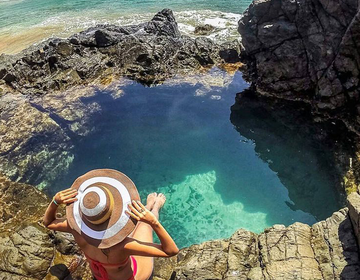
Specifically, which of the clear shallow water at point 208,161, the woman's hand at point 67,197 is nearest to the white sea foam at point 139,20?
the clear shallow water at point 208,161

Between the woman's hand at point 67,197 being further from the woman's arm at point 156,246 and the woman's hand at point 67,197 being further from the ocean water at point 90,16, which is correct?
the ocean water at point 90,16

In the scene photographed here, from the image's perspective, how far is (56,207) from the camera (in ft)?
18.0

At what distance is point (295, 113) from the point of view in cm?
1490

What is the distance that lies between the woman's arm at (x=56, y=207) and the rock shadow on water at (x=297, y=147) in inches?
307

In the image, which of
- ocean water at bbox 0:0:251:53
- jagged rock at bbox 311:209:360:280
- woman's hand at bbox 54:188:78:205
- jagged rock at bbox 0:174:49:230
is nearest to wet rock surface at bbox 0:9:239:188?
jagged rock at bbox 0:174:49:230

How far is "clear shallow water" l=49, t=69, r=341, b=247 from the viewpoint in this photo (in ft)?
34.2

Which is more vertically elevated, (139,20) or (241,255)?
(241,255)

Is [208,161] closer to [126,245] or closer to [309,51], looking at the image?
[309,51]

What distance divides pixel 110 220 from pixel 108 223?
6 cm

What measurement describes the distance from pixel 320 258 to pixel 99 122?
11.0 meters

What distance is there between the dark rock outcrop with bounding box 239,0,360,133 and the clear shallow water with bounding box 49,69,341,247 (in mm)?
1950

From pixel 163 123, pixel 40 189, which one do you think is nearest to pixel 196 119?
pixel 163 123

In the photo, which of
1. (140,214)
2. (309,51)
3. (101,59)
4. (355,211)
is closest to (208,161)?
(355,211)

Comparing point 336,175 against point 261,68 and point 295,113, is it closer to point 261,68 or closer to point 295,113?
point 295,113
